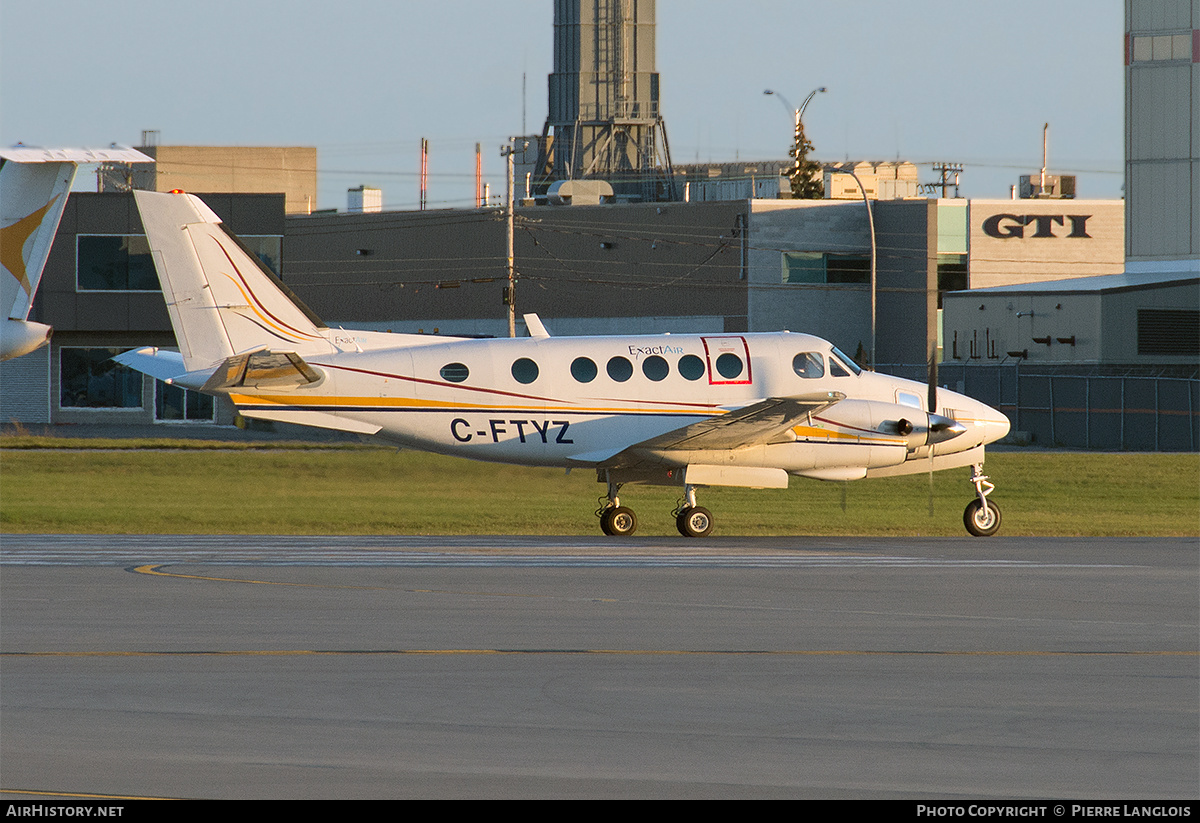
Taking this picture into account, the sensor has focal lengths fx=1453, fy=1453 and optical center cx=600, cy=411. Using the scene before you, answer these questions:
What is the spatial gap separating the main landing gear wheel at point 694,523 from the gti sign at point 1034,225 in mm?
47915

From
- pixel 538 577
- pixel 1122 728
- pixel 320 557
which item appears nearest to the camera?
pixel 1122 728

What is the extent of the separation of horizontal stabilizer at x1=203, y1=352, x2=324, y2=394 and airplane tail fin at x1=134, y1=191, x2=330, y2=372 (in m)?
0.68

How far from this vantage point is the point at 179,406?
5788 cm

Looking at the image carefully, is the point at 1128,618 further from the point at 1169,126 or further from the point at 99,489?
the point at 1169,126

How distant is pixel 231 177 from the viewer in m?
79.0

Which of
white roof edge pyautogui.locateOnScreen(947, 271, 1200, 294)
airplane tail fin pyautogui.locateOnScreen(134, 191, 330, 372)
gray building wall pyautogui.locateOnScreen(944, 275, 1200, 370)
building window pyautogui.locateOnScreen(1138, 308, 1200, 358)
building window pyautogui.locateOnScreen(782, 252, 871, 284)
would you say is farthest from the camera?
building window pyautogui.locateOnScreen(782, 252, 871, 284)

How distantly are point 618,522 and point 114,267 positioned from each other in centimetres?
3918

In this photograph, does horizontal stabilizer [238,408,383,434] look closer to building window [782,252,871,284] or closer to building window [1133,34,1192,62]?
building window [782,252,871,284]

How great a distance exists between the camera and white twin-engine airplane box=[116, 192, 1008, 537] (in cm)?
2100

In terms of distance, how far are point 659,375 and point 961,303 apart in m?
39.7

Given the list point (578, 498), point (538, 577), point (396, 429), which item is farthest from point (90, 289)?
point (538, 577)

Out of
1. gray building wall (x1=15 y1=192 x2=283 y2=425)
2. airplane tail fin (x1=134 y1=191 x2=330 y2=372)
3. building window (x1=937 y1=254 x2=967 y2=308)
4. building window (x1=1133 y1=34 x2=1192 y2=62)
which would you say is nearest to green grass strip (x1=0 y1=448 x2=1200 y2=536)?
airplane tail fin (x1=134 y1=191 x2=330 y2=372)

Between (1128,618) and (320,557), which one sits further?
(320,557)

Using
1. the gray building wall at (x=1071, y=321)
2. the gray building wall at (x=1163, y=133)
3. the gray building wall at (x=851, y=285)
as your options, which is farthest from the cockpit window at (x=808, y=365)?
the gray building wall at (x=1163, y=133)
